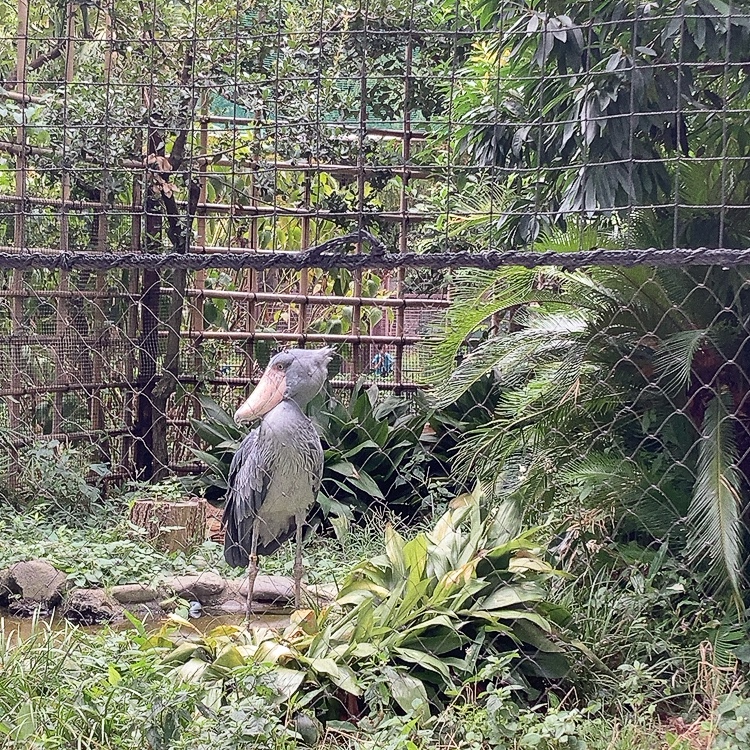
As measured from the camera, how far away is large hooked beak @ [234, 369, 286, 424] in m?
2.45

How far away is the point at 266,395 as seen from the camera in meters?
2.47

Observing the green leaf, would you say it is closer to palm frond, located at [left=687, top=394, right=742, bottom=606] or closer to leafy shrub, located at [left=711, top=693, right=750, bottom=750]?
leafy shrub, located at [left=711, top=693, right=750, bottom=750]

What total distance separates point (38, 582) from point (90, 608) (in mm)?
257

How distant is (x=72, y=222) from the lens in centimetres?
518

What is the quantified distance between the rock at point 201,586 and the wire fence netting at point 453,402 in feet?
0.04

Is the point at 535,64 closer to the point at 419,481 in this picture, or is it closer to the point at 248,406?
the point at 248,406

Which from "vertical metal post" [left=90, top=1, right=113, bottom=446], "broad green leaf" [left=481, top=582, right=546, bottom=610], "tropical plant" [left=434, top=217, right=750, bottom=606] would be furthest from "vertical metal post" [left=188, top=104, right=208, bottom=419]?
"broad green leaf" [left=481, top=582, right=546, bottom=610]

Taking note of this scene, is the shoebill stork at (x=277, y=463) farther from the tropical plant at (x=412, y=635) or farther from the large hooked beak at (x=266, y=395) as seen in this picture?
the tropical plant at (x=412, y=635)

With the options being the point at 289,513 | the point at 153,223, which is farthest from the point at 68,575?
the point at 153,223

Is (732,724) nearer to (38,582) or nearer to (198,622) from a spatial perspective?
(198,622)

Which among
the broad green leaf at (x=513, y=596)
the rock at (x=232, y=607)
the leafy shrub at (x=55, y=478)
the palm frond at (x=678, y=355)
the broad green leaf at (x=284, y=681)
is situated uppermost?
the palm frond at (x=678, y=355)

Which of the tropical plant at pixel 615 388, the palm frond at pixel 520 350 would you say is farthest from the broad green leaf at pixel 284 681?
the palm frond at pixel 520 350

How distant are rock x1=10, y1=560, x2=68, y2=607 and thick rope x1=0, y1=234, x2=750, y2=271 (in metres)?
2.08

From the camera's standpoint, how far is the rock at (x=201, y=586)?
12.3 ft
